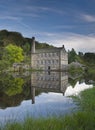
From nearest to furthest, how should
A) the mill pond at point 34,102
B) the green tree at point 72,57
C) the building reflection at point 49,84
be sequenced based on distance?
the mill pond at point 34,102, the building reflection at point 49,84, the green tree at point 72,57

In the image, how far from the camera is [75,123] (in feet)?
27.8

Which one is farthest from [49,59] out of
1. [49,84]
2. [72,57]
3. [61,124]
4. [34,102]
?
[61,124]

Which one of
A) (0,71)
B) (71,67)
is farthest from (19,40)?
(0,71)

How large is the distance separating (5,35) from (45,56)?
25.7m

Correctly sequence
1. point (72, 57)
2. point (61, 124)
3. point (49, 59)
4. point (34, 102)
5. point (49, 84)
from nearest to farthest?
point (61, 124), point (34, 102), point (49, 84), point (49, 59), point (72, 57)

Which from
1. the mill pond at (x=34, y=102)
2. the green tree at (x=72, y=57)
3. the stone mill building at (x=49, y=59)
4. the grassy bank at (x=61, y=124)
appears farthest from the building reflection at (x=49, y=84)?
the green tree at (x=72, y=57)

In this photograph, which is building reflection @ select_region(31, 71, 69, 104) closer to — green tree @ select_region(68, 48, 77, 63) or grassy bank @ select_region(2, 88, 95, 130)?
grassy bank @ select_region(2, 88, 95, 130)

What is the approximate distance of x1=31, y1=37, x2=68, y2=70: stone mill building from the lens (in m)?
89.3

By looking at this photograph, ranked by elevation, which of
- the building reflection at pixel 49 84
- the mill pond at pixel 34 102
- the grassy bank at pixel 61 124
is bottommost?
the building reflection at pixel 49 84

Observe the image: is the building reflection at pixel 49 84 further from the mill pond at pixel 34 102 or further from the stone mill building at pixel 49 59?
the stone mill building at pixel 49 59

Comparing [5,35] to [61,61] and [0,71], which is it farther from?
[0,71]

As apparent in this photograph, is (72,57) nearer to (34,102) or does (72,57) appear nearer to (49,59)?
(49,59)

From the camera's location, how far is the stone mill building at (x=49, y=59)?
293 ft

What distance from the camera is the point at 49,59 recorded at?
9281cm
